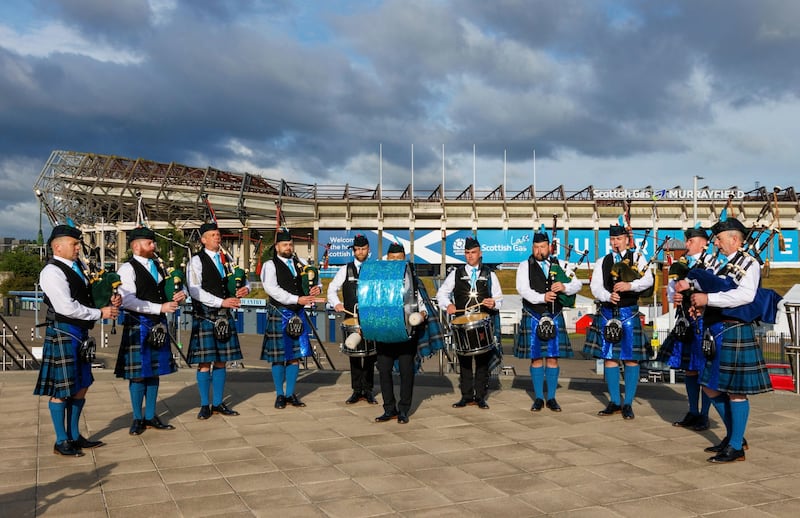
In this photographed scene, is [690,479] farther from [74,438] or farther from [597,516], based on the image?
[74,438]

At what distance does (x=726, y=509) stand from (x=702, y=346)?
165 centimetres

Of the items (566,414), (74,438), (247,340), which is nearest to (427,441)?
(566,414)

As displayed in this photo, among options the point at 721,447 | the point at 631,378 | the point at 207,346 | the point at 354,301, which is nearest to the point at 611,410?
the point at 631,378

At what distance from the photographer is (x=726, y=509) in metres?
3.91

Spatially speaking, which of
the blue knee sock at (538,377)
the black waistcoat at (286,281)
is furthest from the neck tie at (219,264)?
the blue knee sock at (538,377)

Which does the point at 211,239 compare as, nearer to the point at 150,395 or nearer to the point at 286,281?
the point at 286,281

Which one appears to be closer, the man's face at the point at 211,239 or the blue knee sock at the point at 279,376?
the man's face at the point at 211,239

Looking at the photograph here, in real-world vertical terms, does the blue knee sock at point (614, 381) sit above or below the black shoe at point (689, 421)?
above

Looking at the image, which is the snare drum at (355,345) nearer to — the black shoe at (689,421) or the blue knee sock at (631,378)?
the blue knee sock at (631,378)

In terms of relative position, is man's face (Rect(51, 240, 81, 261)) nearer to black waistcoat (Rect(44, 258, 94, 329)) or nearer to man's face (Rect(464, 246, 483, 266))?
black waistcoat (Rect(44, 258, 94, 329))

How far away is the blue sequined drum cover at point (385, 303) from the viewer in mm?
6297

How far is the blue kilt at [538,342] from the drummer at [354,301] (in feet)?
5.80

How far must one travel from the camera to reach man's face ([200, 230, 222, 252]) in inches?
265

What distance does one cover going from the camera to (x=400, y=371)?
265 inches
